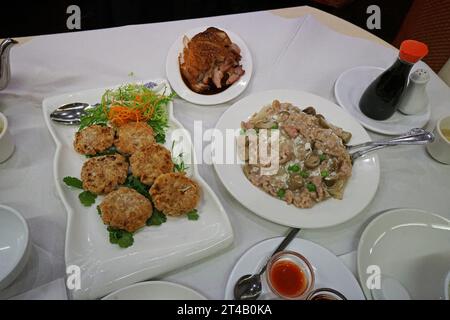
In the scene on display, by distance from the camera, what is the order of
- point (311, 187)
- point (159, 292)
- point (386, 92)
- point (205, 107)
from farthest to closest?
1. point (205, 107)
2. point (386, 92)
3. point (311, 187)
4. point (159, 292)

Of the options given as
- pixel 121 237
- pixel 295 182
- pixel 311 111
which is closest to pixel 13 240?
pixel 121 237

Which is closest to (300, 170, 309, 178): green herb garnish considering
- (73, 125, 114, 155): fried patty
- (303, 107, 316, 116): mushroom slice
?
(303, 107, 316, 116): mushroom slice

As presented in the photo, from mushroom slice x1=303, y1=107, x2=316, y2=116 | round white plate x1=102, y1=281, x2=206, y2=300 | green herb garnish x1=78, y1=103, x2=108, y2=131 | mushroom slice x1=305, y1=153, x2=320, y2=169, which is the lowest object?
round white plate x1=102, y1=281, x2=206, y2=300

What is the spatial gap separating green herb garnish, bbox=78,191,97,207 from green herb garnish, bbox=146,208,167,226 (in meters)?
0.26

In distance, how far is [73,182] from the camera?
5.19ft

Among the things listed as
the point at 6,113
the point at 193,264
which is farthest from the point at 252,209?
the point at 6,113

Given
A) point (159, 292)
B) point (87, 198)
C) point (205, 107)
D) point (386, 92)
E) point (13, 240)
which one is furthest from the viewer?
point (205, 107)

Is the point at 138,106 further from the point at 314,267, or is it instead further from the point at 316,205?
the point at 314,267

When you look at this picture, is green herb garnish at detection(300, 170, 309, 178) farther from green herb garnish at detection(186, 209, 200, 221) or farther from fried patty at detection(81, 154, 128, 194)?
fried patty at detection(81, 154, 128, 194)

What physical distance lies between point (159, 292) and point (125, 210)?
343 mm

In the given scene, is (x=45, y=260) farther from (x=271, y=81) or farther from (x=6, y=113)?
(x=271, y=81)

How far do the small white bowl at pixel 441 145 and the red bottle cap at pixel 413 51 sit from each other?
0.38m

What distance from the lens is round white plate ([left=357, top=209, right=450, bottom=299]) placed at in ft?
4.89

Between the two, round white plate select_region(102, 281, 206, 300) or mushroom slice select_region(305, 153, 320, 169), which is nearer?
round white plate select_region(102, 281, 206, 300)
